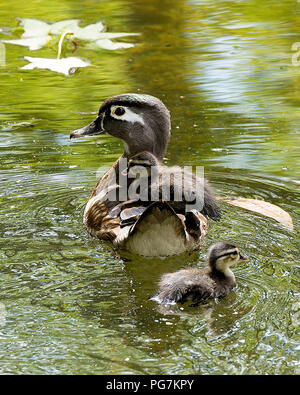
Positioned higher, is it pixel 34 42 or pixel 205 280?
pixel 34 42

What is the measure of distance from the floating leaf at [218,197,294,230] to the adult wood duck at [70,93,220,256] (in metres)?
0.44

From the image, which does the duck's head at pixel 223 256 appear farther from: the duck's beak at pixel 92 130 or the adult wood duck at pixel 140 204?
the duck's beak at pixel 92 130

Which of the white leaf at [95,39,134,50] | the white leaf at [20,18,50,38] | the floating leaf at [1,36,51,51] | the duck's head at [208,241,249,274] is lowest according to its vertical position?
the duck's head at [208,241,249,274]

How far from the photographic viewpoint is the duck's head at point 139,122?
666 centimetres

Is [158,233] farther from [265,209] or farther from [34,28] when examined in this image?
[34,28]

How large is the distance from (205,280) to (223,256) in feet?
0.82

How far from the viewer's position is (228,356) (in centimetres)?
415

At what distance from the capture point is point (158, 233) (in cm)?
549

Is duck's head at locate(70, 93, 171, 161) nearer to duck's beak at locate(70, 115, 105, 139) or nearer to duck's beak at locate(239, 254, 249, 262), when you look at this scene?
duck's beak at locate(70, 115, 105, 139)

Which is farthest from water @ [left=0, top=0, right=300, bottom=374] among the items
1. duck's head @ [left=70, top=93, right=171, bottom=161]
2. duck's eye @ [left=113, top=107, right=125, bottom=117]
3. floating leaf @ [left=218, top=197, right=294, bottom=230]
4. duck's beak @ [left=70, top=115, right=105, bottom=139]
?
duck's eye @ [left=113, top=107, right=125, bottom=117]

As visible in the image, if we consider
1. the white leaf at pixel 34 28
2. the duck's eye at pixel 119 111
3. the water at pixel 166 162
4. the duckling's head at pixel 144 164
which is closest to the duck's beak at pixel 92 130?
the duck's eye at pixel 119 111

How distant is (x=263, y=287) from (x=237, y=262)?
1.70ft

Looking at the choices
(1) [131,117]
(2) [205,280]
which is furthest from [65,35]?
(2) [205,280]

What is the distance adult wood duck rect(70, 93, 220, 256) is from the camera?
5457 millimetres
